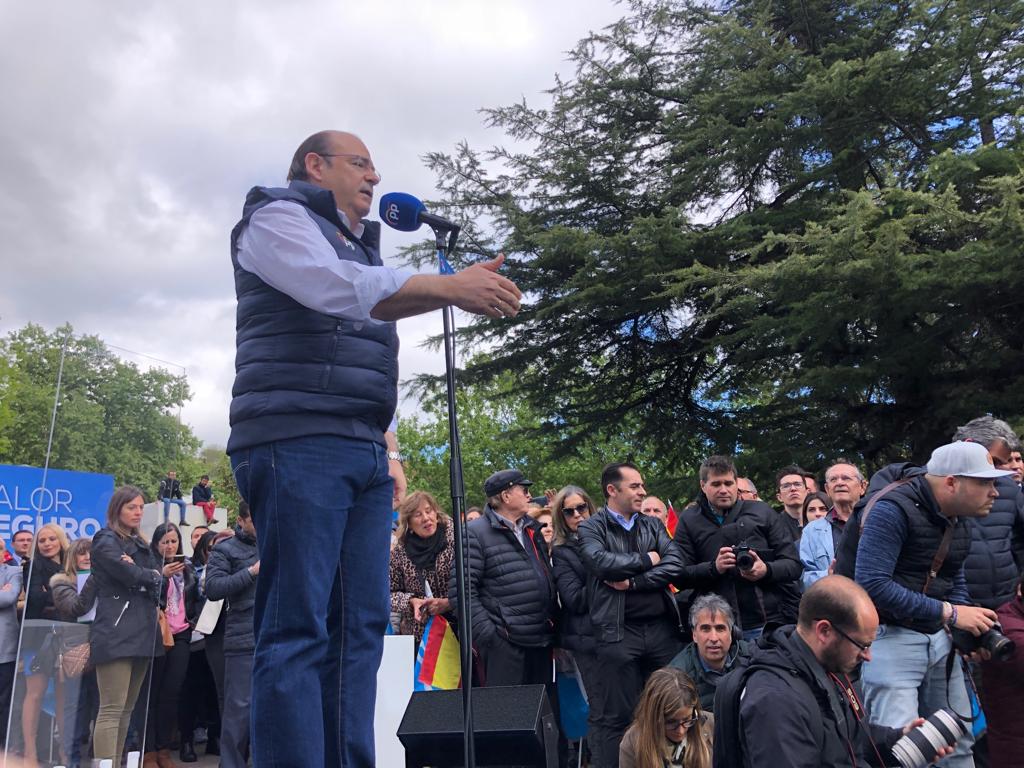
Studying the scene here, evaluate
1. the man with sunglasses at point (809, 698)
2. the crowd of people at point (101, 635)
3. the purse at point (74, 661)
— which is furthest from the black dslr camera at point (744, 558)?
the purse at point (74, 661)

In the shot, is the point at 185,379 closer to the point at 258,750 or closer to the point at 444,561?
the point at 444,561

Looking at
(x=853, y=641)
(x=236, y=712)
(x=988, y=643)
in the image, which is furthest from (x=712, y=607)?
(x=236, y=712)

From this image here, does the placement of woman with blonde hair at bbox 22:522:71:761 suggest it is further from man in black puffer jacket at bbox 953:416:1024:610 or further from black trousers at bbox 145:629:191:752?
man in black puffer jacket at bbox 953:416:1024:610

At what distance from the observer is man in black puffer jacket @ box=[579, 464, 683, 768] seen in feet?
19.3

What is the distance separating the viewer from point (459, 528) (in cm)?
263

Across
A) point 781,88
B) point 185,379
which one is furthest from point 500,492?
point 781,88

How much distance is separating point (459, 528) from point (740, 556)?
11.8 ft

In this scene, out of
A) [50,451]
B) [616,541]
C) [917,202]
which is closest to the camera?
[50,451]

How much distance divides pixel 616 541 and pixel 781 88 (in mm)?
10053

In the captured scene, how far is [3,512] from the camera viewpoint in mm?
6785

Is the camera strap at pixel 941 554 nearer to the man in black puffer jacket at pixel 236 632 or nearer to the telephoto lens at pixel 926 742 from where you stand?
the telephoto lens at pixel 926 742

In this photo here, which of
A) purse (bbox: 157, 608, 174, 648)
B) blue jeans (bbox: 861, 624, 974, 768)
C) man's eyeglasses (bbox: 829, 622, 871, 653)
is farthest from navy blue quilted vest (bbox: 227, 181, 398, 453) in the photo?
purse (bbox: 157, 608, 174, 648)

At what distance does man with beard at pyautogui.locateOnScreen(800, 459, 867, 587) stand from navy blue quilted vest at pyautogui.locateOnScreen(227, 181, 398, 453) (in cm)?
485

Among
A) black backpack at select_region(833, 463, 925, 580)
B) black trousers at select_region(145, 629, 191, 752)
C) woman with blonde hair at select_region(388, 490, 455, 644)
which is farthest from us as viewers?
black trousers at select_region(145, 629, 191, 752)
